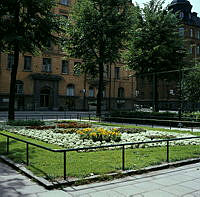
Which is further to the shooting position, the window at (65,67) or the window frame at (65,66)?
the window at (65,67)

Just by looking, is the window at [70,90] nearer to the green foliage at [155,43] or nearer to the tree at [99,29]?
the tree at [99,29]

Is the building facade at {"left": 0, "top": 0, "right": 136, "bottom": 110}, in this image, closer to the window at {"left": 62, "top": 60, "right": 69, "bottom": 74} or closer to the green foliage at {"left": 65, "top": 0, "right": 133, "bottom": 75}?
the window at {"left": 62, "top": 60, "right": 69, "bottom": 74}

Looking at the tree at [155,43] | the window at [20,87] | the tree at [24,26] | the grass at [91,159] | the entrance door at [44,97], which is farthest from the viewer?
the entrance door at [44,97]

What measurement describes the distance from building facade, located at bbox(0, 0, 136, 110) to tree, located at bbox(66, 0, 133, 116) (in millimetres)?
9714

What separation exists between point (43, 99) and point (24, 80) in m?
4.62

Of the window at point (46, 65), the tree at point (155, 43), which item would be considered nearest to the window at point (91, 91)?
the window at point (46, 65)

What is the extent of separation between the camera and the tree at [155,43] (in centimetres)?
2817

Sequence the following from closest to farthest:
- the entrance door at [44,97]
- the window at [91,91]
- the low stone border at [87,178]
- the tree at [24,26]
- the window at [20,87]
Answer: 1. the low stone border at [87,178]
2. the tree at [24,26]
3. the window at [20,87]
4. the entrance door at [44,97]
5. the window at [91,91]

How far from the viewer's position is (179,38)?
96.1 ft

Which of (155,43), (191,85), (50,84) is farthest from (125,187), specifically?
(50,84)

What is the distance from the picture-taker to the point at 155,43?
28.0 metres

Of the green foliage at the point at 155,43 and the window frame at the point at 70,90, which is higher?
the green foliage at the point at 155,43

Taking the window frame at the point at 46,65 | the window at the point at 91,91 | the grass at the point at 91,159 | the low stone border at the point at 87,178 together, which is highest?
the window frame at the point at 46,65

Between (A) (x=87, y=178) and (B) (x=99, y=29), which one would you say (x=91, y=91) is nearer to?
(B) (x=99, y=29)
